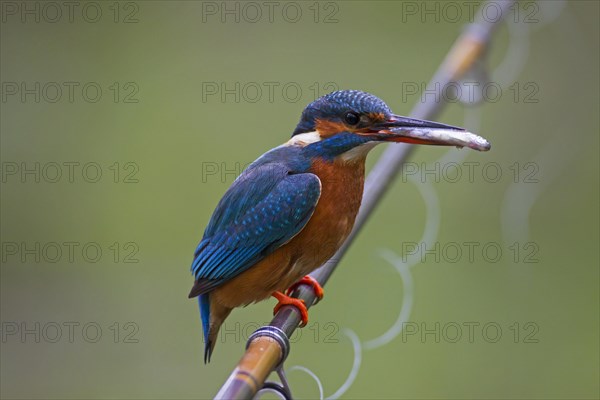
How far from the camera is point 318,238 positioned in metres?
1.90

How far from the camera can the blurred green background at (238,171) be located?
3.27 m

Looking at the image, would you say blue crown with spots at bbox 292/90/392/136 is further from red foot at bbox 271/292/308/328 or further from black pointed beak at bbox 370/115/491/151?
red foot at bbox 271/292/308/328

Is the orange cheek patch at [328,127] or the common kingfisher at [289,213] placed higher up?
the orange cheek patch at [328,127]

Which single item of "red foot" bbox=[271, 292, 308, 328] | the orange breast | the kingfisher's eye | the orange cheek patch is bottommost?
"red foot" bbox=[271, 292, 308, 328]

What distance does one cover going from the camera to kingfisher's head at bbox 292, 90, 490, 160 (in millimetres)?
1721

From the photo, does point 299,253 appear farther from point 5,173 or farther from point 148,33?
point 148,33

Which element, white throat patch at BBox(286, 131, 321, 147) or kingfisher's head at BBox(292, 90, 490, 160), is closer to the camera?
kingfisher's head at BBox(292, 90, 490, 160)

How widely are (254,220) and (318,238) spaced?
14 cm

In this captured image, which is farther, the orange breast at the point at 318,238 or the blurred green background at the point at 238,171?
the blurred green background at the point at 238,171

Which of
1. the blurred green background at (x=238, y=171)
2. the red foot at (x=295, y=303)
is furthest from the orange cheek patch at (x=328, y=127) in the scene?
the blurred green background at (x=238, y=171)

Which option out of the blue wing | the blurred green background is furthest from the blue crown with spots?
the blurred green background

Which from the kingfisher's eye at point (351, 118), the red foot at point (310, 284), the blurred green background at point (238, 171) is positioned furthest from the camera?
the blurred green background at point (238, 171)

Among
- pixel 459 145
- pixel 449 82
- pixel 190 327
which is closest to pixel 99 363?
pixel 190 327

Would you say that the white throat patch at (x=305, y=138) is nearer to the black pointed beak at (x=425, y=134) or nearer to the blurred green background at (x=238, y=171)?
the black pointed beak at (x=425, y=134)
